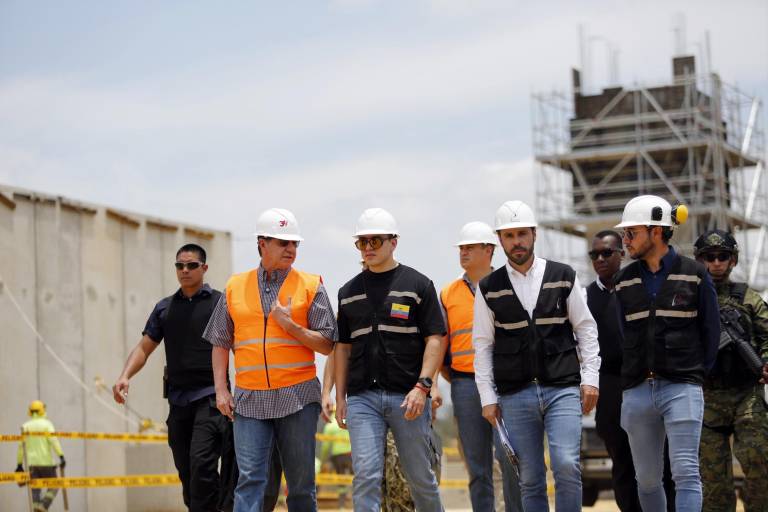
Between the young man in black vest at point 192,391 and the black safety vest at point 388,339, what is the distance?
191 centimetres

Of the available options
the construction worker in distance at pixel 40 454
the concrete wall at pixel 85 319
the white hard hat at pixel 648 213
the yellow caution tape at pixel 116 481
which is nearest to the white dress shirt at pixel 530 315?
the white hard hat at pixel 648 213

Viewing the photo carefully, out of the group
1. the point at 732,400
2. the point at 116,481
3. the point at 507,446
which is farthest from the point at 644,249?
the point at 116,481

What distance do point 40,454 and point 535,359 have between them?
11.0 meters

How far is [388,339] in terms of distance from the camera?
880 cm

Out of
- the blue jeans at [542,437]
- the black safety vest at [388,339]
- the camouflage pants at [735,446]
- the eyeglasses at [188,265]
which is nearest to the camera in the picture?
the blue jeans at [542,437]

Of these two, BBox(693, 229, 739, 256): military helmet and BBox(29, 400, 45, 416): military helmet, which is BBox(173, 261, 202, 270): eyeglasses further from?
BBox(29, 400, 45, 416): military helmet

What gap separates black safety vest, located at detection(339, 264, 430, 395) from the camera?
8734mm

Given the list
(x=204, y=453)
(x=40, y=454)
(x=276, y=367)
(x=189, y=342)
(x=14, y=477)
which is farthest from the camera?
(x=40, y=454)

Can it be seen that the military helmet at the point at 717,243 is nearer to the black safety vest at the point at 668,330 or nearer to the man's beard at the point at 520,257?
the black safety vest at the point at 668,330

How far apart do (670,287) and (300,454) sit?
261 centimetres

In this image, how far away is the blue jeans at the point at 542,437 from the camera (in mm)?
8273

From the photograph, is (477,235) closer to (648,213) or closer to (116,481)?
(648,213)

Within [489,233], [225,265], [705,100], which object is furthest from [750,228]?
[489,233]

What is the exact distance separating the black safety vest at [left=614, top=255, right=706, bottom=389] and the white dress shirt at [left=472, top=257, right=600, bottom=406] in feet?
0.99
